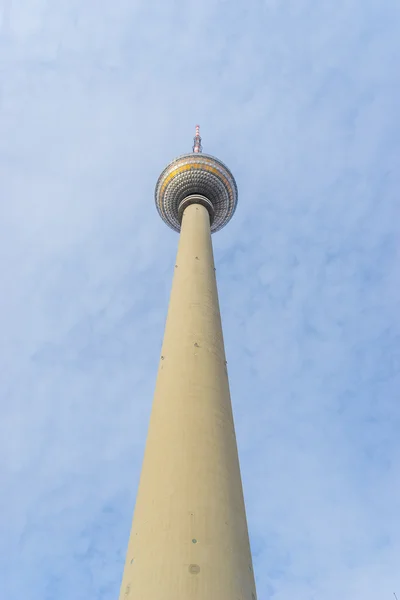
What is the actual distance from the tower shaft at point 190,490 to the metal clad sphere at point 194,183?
20.1 metres

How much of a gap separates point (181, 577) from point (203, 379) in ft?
22.8

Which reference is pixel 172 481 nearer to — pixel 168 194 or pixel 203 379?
pixel 203 379

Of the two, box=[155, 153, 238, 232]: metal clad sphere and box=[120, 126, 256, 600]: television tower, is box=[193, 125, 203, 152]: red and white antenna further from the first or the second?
box=[120, 126, 256, 600]: television tower

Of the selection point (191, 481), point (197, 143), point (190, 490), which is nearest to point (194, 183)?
point (197, 143)

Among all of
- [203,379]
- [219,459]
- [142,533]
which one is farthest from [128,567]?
[203,379]

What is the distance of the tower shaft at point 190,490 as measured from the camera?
1114 centimetres

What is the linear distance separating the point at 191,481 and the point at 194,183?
93.9ft

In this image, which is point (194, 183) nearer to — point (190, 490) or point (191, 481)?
point (191, 481)

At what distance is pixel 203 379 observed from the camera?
55.6 ft

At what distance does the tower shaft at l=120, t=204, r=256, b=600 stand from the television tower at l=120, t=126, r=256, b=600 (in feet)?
0.08

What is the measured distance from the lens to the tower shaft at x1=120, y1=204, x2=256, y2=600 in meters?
11.1

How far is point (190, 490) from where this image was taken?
12.9m

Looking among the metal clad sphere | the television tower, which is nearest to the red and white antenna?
the metal clad sphere

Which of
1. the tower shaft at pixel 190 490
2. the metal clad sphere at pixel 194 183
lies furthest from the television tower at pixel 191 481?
the metal clad sphere at pixel 194 183
